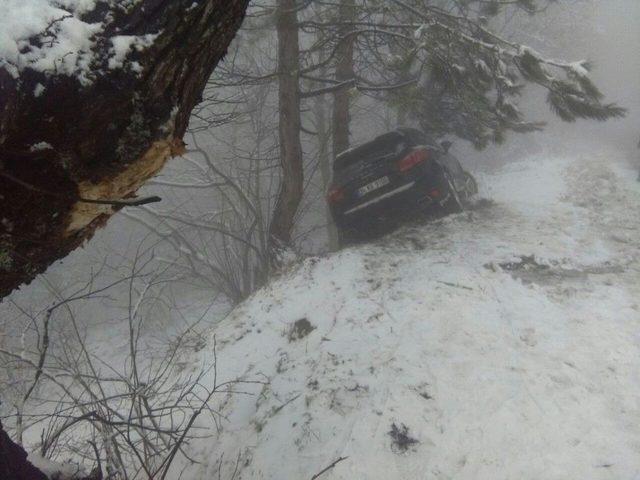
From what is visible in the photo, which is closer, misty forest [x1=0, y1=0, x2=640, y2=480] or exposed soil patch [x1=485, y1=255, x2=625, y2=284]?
misty forest [x1=0, y1=0, x2=640, y2=480]

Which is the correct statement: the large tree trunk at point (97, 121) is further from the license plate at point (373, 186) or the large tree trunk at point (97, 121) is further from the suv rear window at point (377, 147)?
the suv rear window at point (377, 147)

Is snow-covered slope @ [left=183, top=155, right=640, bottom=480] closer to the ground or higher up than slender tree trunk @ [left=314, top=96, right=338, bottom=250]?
closer to the ground

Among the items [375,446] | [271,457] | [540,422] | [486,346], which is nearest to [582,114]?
[486,346]

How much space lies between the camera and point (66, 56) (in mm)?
1097

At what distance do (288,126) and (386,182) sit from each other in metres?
1.73

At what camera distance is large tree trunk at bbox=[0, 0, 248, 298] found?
1.09 meters

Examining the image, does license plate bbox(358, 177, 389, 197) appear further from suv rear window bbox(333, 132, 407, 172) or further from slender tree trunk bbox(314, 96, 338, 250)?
slender tree trunk bbox(314, 96, 338, 250)

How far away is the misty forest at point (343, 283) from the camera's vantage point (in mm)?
1182

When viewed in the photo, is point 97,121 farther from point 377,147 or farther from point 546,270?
point 377,147

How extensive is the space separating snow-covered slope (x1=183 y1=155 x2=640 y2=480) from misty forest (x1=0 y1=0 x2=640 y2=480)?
0.07ft

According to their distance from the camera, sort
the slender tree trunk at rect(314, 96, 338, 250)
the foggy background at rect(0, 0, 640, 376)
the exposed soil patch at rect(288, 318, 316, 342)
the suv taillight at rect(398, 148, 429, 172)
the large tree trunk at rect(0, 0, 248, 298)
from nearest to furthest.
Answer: the large tree trunk at rect(0, 0, 248, 298) → the exposed soil patch at rect(288, 318, 316, 342) → the suv taillight at rect(398, 148, 429, 172) → the slender tree trunk at rect(314, 96, 338, 250) → the foggy background at rect(0, 0, 640, 376)

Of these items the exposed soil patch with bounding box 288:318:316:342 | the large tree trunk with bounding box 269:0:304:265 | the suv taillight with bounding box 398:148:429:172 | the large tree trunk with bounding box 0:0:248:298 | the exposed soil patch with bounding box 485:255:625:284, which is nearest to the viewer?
the large tree trunk with bounding box 0:0:248:298

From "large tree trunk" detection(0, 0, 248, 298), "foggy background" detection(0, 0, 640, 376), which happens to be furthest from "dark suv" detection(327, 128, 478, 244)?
"large tree trunk" detection(0, 0, 248, 298)

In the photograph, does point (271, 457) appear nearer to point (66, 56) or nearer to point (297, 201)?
point (66, 56)
